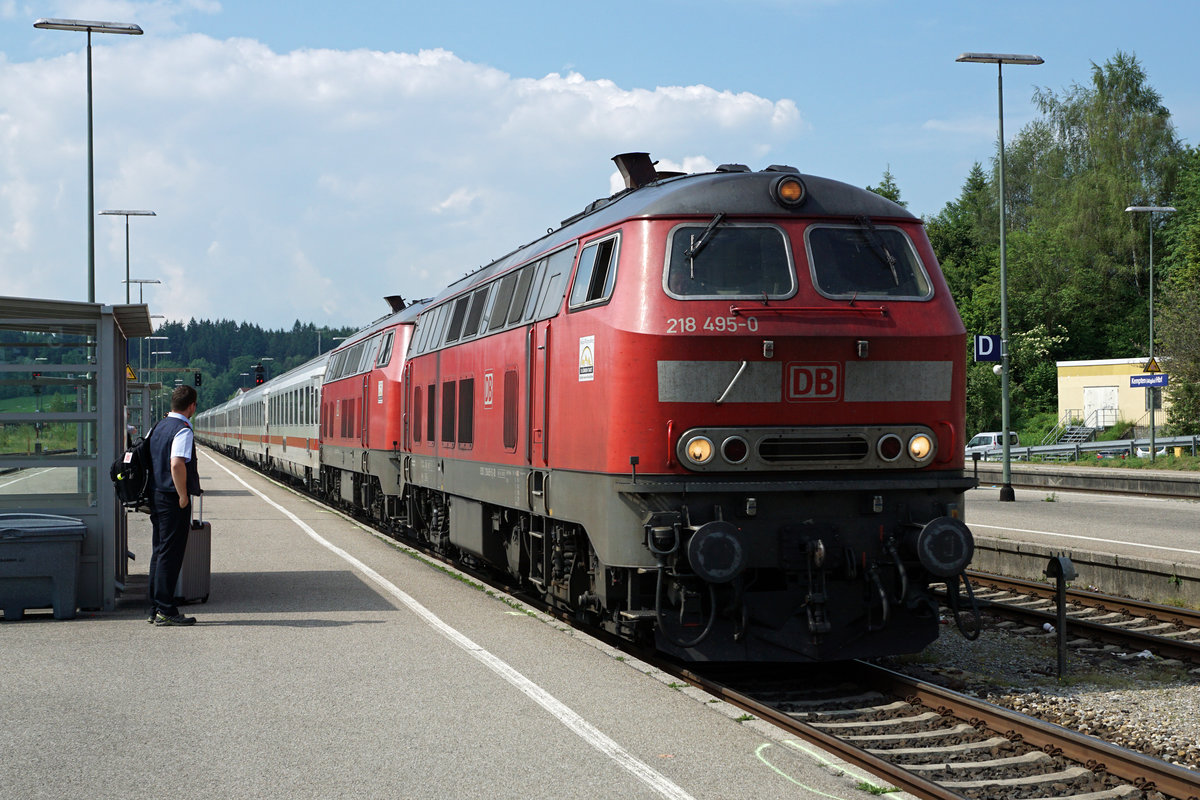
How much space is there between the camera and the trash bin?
32.3 feet

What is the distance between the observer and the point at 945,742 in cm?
686

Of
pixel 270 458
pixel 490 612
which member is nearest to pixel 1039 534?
pixel 490 612

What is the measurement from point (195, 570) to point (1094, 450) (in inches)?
1493

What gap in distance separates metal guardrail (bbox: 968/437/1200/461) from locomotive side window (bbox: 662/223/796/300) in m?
30.8

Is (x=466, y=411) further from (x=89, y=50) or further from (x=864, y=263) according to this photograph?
(x=89, y=50)

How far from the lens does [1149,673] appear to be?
29.4 ft

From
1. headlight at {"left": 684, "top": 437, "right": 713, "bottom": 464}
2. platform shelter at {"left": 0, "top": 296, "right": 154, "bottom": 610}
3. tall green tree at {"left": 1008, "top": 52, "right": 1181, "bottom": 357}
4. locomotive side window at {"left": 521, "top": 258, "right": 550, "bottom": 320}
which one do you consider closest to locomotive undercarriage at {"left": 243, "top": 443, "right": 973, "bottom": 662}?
headlight at {"left": 684, "top": 437, "right": 713, "bottom": 464}

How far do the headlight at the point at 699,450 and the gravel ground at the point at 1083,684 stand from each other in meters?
2.34

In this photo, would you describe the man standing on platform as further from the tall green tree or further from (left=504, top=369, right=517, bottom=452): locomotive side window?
the tall green tree

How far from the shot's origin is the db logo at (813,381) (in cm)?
805

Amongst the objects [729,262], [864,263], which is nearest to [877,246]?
[864,263]

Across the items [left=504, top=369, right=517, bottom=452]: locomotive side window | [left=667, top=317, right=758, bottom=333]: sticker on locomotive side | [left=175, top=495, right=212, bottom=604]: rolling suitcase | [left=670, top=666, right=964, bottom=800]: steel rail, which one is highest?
[left=667, top=317, right=758, bottom=333]: sticker on locomotive side

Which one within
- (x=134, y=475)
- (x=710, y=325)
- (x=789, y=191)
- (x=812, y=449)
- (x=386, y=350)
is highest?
(x=789, y=191)

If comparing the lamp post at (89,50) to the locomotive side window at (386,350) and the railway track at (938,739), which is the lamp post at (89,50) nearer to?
the locomotive side window at (386,350)
